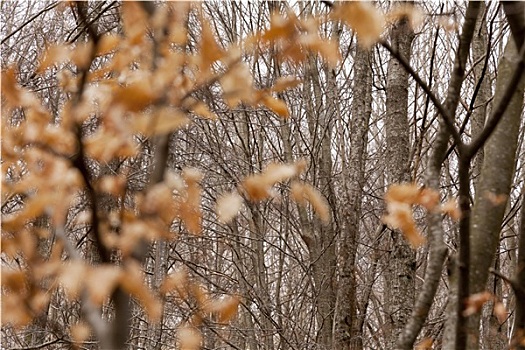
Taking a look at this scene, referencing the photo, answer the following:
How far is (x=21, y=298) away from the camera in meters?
1.17

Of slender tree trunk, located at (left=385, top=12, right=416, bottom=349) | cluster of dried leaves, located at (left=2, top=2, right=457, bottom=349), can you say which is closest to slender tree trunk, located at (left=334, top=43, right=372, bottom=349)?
slender tree trunk, located at (left=385, top=12, right=416, bottom=349)

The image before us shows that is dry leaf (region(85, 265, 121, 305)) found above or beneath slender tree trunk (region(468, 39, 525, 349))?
beneath

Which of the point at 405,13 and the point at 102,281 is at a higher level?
the point at 405,13

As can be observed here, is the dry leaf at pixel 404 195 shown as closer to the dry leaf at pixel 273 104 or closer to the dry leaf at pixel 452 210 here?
the dry leaf at pixel 452 210

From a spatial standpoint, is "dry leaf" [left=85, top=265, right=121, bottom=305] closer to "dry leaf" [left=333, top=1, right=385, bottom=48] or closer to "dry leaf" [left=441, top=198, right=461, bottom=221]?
"dry leaf" [left=333, top=1, right=385, bottom=48]

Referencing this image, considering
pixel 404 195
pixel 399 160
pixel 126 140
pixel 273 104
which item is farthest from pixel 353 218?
pixel 126 140

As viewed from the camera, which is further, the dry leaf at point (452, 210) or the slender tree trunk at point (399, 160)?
the slender tree trunk at point (399, 160)

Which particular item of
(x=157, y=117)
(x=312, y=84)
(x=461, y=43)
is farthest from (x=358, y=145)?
(x=157, y=117)

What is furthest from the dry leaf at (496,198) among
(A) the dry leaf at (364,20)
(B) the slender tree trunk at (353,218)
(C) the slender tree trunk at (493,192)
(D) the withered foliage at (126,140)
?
(B) the slender tree trunk at (353,218)

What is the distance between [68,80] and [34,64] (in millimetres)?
3973

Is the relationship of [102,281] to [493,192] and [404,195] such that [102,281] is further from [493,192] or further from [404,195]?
[493,192]

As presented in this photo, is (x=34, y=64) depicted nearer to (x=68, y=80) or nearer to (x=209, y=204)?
(x=209, y=204)

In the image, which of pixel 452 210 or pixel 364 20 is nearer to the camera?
pixel 364 20

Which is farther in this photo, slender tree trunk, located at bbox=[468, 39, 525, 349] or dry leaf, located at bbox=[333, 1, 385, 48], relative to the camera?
slender tree trunk, located at bbox=[468, 39, 525, 349]
